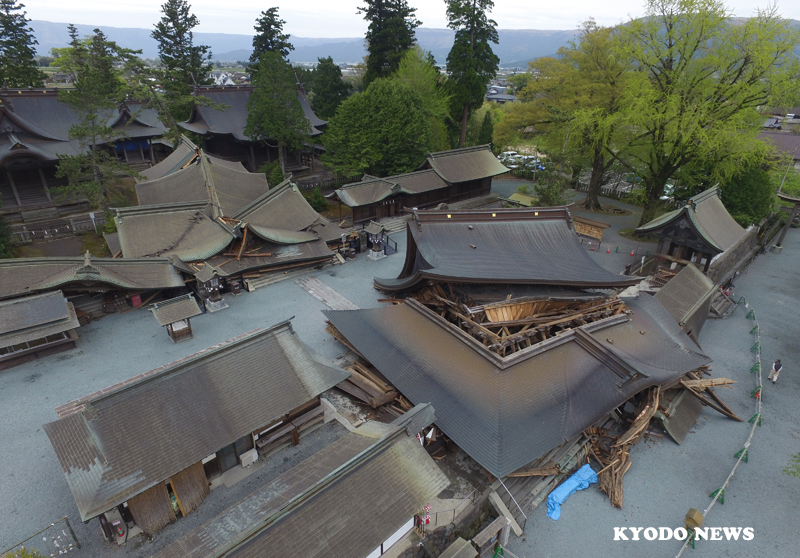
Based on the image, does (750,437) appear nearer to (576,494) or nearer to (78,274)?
(576,494)

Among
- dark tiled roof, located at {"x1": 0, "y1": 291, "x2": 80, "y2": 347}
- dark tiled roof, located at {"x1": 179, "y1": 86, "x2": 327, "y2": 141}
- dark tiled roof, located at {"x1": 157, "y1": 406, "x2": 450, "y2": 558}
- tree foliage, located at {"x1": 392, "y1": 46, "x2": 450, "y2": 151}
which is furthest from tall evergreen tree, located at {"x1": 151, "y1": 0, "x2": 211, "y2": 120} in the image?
dark tiled roof, located at {"x1": 157, "y1": 406, "x2": 450, "y2": 558}

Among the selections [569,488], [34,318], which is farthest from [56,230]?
[569,488]

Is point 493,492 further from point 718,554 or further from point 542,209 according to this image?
point 542,209

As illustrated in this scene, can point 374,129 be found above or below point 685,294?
above

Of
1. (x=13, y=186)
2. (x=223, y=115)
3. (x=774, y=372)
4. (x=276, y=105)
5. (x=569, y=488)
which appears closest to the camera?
(x=569, y=488)

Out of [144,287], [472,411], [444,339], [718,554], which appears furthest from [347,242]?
[718,554]

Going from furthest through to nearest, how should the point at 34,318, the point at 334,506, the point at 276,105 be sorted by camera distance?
the point at 276,105 < the point at 34,318 < the point at 334,506
